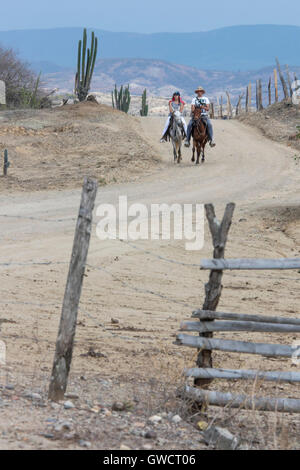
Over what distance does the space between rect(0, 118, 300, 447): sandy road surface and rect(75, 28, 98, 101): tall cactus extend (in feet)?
57.7

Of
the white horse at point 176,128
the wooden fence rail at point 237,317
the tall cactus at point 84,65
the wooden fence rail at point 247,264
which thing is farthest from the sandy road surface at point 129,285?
the tall cactus at point 84,65

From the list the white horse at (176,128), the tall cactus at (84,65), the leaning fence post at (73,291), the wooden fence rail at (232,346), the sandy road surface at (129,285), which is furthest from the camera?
the tall cactus at (84,65)

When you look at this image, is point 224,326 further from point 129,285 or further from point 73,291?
point 129,285

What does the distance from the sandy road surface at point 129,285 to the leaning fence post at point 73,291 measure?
476 mm

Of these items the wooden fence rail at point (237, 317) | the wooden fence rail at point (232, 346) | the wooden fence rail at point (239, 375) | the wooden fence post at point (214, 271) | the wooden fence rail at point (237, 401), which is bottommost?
the wooden fence rail at point (237, 401)

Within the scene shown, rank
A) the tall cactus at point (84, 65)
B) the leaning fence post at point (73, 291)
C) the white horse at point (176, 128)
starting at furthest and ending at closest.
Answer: the tall cactus at point (84, 65) → the white horse at point (176, 128) → the leaning fence post at point (73, 291)

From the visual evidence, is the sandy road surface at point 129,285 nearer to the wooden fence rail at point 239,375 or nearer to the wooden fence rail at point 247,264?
the wooden fence rail at point 239,375

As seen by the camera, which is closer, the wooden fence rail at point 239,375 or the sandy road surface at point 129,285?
the wooden fence rail at point 239,375

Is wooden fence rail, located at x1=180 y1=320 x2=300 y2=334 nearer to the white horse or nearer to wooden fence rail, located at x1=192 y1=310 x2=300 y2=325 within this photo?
wooden fence rail, located at x1=192 y1=310 x2=300 y2=325

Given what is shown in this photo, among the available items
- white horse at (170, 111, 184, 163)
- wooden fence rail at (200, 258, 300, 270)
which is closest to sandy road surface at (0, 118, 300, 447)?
wooden fence rail at (200, 258, 300, 270)

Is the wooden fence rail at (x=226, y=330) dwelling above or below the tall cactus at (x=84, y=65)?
below

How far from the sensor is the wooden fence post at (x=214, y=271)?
7098 millimetres

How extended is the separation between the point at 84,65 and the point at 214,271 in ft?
111
